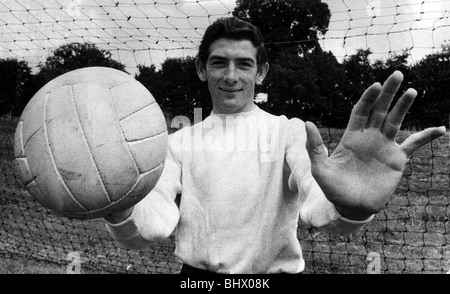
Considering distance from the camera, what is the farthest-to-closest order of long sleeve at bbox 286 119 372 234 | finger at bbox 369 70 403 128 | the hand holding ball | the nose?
the nose
long sleeve at bbox 286 119 372 234
the hand holding ball
finger at bbox 369 70 403 128

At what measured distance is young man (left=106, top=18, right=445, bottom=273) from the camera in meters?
2.12

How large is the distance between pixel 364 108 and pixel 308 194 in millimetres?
461

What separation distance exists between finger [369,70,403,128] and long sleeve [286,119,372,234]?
36cm

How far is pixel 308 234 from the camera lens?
21.7 feet

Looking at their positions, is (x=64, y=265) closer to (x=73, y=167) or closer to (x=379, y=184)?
(x=73, y=167)

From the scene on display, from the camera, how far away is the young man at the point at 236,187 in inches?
83.4

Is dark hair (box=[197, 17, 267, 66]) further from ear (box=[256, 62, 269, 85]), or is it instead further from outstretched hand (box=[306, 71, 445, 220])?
outstretched hand (box=[306, 71, 445, 220])

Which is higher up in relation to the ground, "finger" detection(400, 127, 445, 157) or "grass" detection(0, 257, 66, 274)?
"finger" detection(400, 127, 445, 157)

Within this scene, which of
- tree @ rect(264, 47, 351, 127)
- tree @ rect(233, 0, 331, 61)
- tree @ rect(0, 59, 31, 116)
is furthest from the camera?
tree @ rect(0, 59, 31, 116)

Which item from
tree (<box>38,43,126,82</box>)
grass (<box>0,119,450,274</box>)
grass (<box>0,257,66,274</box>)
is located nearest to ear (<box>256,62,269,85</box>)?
grass (<box>0,119,450,274</box>)

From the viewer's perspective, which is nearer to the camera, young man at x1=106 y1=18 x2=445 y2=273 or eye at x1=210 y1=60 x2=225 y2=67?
young man at x1=106 y1=18 x2=445 y2=273

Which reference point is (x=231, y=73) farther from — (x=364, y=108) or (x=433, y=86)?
(x=433, y=86)
